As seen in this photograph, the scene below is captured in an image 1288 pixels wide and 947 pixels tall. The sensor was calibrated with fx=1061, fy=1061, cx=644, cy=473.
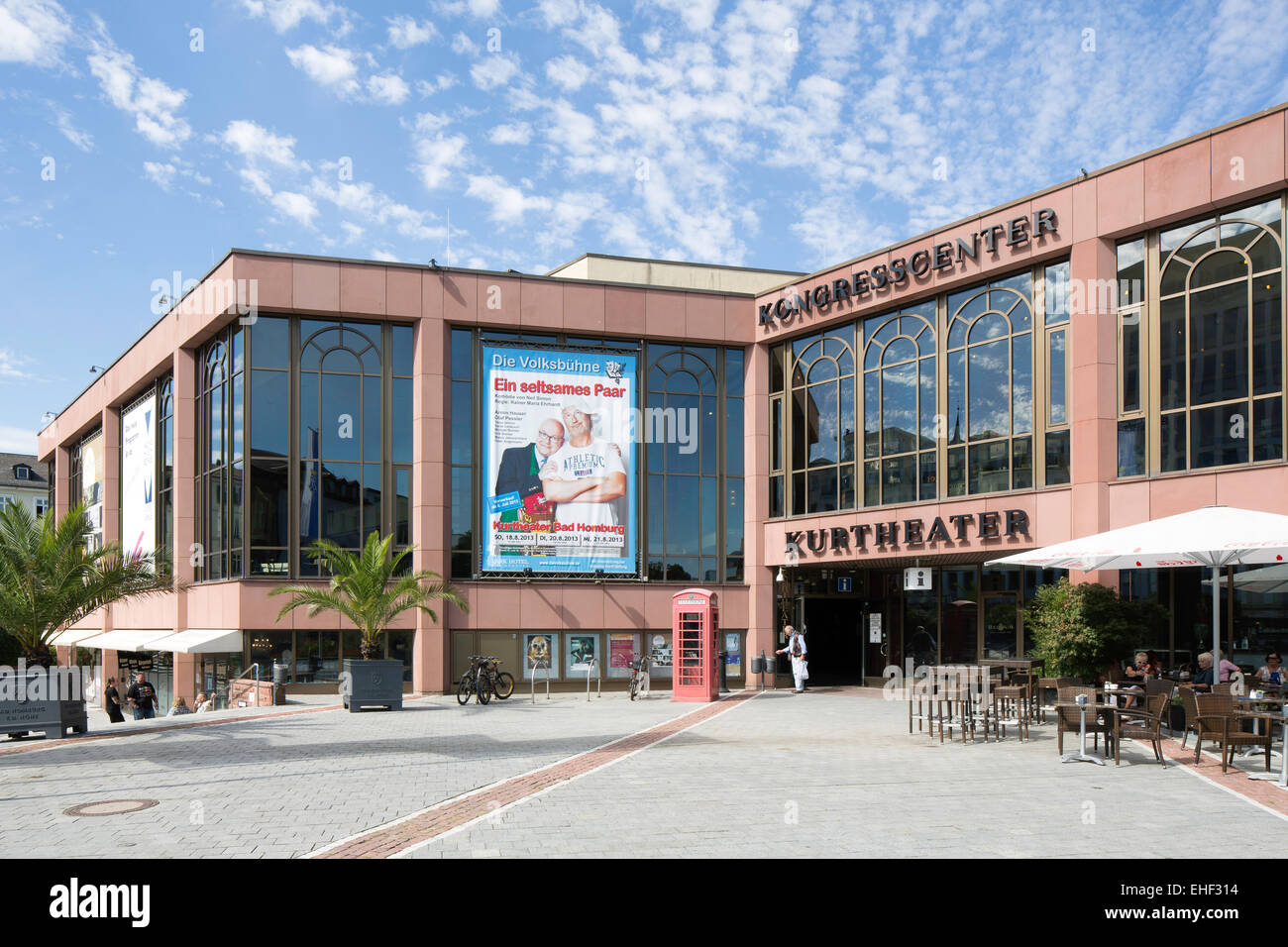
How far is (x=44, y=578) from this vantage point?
62.1 ft

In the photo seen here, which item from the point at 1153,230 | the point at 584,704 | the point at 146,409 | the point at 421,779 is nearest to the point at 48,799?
the point at 421,779

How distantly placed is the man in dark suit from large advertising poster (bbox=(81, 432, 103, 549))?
73.8 feet

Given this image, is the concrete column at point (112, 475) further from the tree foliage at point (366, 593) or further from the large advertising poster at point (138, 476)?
the tree foliage at point (366, 593)

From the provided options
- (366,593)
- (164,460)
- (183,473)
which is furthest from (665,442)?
(164,460)

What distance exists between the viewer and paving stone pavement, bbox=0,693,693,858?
873 cm

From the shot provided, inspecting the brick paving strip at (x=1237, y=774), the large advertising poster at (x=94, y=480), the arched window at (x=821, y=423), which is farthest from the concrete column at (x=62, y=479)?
the brick paving strip at (x=1237, y=774)

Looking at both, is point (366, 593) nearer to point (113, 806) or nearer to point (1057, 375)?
point (113, 806)

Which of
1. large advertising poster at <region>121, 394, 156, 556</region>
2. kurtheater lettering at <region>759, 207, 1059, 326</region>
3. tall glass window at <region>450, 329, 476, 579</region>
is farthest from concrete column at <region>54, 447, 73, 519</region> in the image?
kurtheater lettering at <region>759, 207, 1059, 326</region>

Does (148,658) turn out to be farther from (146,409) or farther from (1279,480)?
(1279,480)

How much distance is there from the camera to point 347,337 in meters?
28.1

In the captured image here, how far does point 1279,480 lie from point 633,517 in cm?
1576

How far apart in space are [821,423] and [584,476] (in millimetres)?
6575

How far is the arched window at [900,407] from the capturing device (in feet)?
82.9

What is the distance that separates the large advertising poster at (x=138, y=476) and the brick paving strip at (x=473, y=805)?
26.1m
